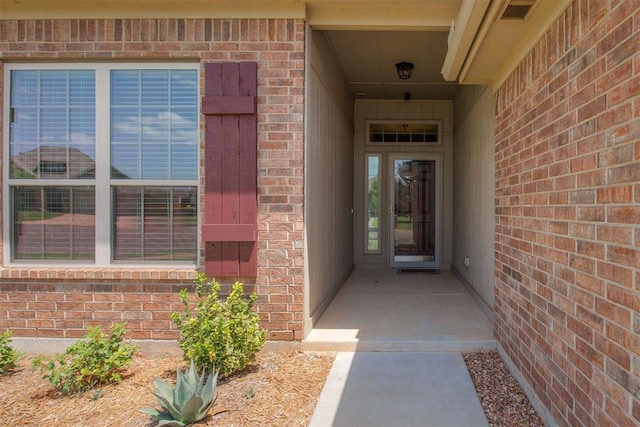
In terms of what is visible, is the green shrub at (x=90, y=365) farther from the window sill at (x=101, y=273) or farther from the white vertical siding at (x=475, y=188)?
the white vertical siding at (x=475, y=188)

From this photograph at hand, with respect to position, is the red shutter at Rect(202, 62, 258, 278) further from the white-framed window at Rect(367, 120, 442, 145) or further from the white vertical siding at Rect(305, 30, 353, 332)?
the white-framed window at Rect(367, 120, 442, 145)

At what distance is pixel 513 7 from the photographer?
239 centimetres

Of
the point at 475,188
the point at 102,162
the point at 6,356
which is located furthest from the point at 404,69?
the point at 6,356

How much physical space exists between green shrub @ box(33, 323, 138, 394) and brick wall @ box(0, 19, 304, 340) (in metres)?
0.53

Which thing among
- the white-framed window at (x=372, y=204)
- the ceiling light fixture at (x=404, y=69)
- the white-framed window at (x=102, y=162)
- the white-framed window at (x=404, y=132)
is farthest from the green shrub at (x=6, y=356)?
the white-framed window at (x=404, y=132)

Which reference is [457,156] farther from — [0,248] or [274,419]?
[0,248]

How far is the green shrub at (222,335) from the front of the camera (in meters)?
2.99

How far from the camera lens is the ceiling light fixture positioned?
211 inches

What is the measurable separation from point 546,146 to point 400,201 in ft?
16.2

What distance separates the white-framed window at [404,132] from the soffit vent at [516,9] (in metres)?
4.86

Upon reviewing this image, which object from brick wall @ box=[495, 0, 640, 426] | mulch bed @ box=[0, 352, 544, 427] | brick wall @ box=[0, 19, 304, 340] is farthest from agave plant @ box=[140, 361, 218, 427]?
brick wall @ box=[495, 0, 640, 426]

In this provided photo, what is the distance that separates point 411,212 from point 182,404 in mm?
5661

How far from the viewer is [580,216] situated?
203 centimetres

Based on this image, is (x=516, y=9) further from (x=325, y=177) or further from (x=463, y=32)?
(x=325, y=177)
